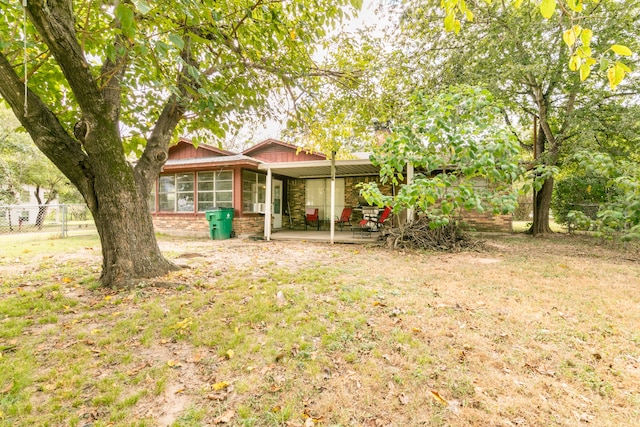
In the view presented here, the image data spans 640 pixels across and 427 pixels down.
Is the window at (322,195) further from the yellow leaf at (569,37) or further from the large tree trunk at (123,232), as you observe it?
the yellow leaf at (569,37)

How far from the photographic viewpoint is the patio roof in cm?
860

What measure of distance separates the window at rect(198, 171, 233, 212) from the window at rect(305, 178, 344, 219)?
148 inches

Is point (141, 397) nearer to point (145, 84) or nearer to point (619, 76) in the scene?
point (619, 76)

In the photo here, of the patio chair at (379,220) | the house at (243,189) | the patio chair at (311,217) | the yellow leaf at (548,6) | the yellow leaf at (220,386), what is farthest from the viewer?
the patio chair at (311,217)

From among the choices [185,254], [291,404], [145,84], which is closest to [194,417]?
[291,404]

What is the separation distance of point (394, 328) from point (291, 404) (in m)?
1.30

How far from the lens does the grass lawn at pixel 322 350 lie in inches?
73.7

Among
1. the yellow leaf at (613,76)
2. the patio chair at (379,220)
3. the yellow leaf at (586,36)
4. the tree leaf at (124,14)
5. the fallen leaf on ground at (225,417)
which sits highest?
the tree leaf at (124,14)

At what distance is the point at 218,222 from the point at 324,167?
3.93 metres

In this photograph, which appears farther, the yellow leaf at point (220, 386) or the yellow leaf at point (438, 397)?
the yellow leaf at point (220, 386)

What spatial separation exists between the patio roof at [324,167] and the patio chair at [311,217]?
1.48 metres

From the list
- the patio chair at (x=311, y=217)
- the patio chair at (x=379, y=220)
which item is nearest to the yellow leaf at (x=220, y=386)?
the patio chair at (x=379, y=220)

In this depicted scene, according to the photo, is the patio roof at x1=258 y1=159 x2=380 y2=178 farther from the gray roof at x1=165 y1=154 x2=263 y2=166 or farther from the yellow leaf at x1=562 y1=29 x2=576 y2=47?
the yellow leaf at x1=562 y1=29 x2=576 y2=47

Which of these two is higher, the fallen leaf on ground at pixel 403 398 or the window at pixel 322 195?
the window at pixel 322 195
